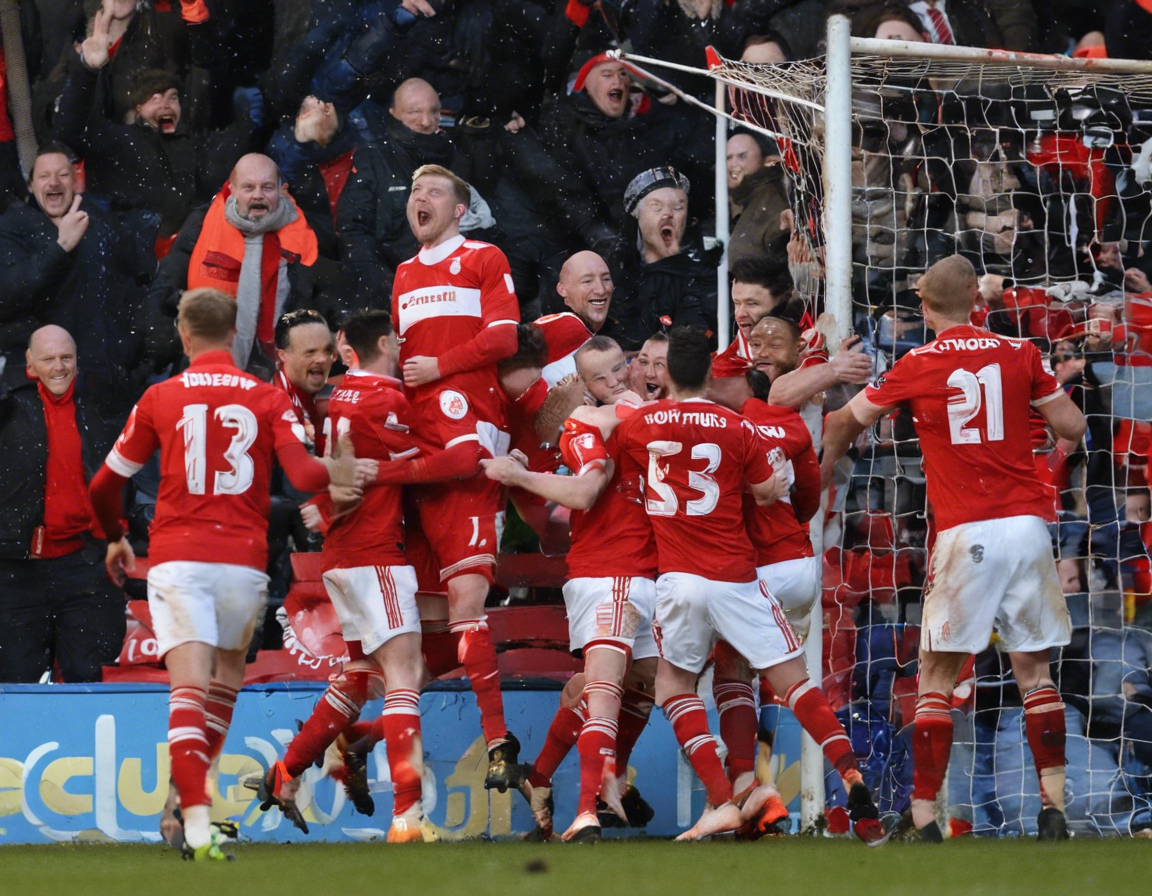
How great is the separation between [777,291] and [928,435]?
5.21 ft

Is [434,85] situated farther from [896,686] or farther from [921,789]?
[921,789]

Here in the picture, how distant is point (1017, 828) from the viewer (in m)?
6.38

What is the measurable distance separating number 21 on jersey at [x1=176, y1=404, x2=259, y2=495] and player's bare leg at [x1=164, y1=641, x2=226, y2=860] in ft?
1.74

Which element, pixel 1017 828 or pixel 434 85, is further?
pixel 434 85

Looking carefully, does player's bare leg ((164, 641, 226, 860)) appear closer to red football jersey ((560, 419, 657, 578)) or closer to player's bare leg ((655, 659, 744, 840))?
red football jersey ((560, 419, 657, 578))

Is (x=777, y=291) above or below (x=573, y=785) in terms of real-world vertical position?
above

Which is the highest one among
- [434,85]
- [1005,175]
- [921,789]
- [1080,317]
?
[434,85]

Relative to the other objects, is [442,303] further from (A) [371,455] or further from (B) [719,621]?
(B) [719,621]

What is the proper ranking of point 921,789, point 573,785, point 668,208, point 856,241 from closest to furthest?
point 921,789 < point 573,785 < point 856,241 < point 668,208

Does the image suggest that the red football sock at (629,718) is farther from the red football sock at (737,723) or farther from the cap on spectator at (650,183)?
the cap on spectator at (650,183)

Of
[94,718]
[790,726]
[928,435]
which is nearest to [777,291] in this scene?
[928,435]

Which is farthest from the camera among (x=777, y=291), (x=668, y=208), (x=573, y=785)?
(x=668, y=208)

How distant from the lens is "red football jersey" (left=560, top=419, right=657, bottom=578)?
5.53m

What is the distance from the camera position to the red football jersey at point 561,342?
6.43 m
